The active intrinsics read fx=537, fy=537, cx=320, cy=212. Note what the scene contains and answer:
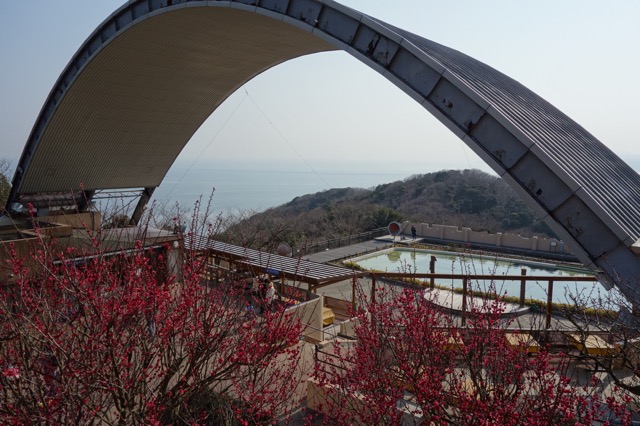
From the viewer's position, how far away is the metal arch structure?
738cm

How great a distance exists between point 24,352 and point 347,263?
59.3ft

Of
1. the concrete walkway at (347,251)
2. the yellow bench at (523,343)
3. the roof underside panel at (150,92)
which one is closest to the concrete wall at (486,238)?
the concrete walkway at (347,251)

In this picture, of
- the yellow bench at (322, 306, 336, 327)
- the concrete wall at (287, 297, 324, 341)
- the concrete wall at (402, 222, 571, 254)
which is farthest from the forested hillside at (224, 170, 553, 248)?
the concrete wall at (287, 297, 324, 341)

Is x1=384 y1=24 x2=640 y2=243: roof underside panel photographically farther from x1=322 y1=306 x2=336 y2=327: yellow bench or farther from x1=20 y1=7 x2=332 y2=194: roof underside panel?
x1=20 y1=7 x2=332 y2=194: roof underside panel

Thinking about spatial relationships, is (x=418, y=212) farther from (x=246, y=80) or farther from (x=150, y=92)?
(x=150, y=92)

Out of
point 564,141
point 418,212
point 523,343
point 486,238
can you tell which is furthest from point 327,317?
point 418,212

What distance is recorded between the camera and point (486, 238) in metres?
27.2

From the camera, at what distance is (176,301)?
556 centimetres

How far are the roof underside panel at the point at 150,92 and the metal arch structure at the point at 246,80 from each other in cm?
5

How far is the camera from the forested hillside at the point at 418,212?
102ft

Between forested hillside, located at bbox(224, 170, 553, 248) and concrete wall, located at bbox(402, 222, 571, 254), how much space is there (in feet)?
11.3

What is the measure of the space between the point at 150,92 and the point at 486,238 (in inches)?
700

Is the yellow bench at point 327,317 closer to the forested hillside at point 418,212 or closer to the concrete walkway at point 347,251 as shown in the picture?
the concrete walkway at point 347,251

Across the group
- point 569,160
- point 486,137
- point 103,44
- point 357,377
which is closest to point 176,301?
point 357,377
